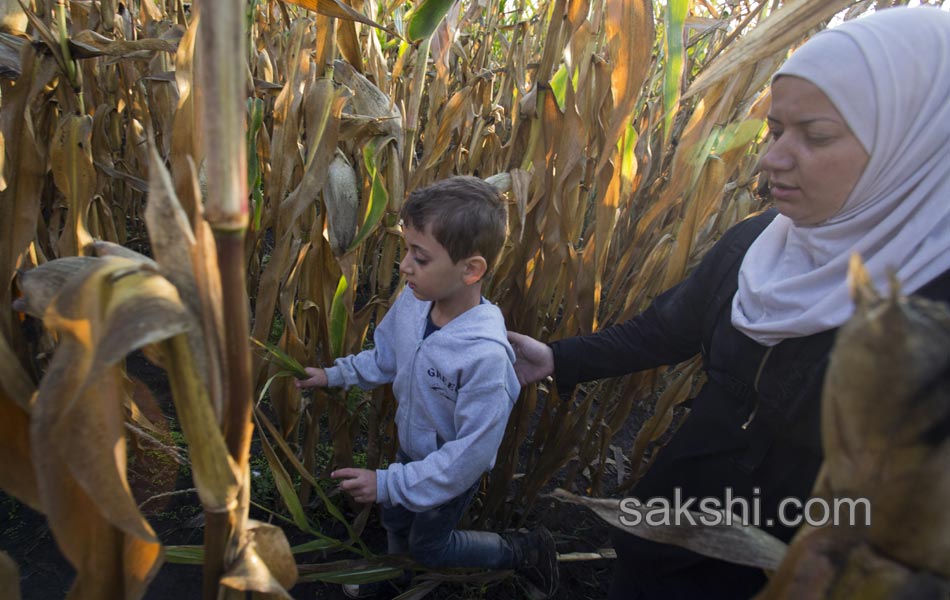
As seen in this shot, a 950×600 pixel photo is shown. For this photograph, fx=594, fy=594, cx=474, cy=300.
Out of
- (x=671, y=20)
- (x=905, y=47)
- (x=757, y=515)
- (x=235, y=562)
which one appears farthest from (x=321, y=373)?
(x=905, y=47)

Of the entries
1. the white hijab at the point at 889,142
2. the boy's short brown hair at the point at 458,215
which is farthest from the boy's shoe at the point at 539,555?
the white hijab at the point at 889,142

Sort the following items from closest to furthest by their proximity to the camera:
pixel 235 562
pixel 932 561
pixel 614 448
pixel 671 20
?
1. pixel 932 561
2. pixel 235 562
3. pixel 671 20
4. pixel 614 448

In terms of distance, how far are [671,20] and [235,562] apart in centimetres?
102

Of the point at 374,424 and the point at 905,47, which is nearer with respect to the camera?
the point at 905,47

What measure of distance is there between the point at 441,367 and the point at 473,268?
0.18 m

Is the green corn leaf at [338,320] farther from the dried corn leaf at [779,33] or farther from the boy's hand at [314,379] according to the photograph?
the dried corn leaf at [779,33]

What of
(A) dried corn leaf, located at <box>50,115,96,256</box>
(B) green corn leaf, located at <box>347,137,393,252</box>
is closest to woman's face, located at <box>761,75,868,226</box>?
(B) green corn leaf, located at <box>347,137,393,252</box>

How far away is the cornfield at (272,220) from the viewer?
0.36 meters

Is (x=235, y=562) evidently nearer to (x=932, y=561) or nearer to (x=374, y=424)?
(x=932, y=561)

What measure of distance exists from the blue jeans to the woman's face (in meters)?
0.78

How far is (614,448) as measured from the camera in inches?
69.3

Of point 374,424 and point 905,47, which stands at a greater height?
point 905,47

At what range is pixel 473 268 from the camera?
103 centimetres

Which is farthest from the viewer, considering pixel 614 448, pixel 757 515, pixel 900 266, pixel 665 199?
pixel 614 448
